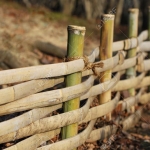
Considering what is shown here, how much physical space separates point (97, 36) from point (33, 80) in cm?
588

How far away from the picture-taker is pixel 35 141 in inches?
156

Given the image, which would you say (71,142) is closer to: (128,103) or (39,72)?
(39,72)

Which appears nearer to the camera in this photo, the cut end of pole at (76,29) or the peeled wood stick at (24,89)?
the peeled wood stick at (24,89)

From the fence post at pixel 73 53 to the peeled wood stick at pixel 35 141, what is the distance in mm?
128

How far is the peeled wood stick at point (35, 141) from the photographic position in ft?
12.4

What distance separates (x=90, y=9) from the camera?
36.1 feet

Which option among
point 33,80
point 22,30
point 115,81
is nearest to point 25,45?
point 22,30

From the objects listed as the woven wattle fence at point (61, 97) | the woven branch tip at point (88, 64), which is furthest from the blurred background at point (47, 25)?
the woven branch tip at point (88, 64)

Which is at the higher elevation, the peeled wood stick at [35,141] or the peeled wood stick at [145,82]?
the peeled wood stick at [145,82]

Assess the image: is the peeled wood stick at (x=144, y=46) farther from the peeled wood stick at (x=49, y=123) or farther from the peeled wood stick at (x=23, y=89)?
the peeled wood stick at (x=23, y=89)

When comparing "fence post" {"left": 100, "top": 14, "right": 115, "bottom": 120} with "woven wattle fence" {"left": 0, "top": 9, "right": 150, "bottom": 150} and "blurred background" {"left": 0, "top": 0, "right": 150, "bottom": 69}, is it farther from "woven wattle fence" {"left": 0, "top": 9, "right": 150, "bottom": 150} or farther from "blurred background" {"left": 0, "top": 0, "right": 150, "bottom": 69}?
"blurred background" {"left": 0, "top": 0, "right": 150, "bottom": 69}

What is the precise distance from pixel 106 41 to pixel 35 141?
1.56 metres

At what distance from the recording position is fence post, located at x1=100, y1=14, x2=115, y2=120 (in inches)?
192

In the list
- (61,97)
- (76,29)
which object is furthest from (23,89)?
(76,29)
